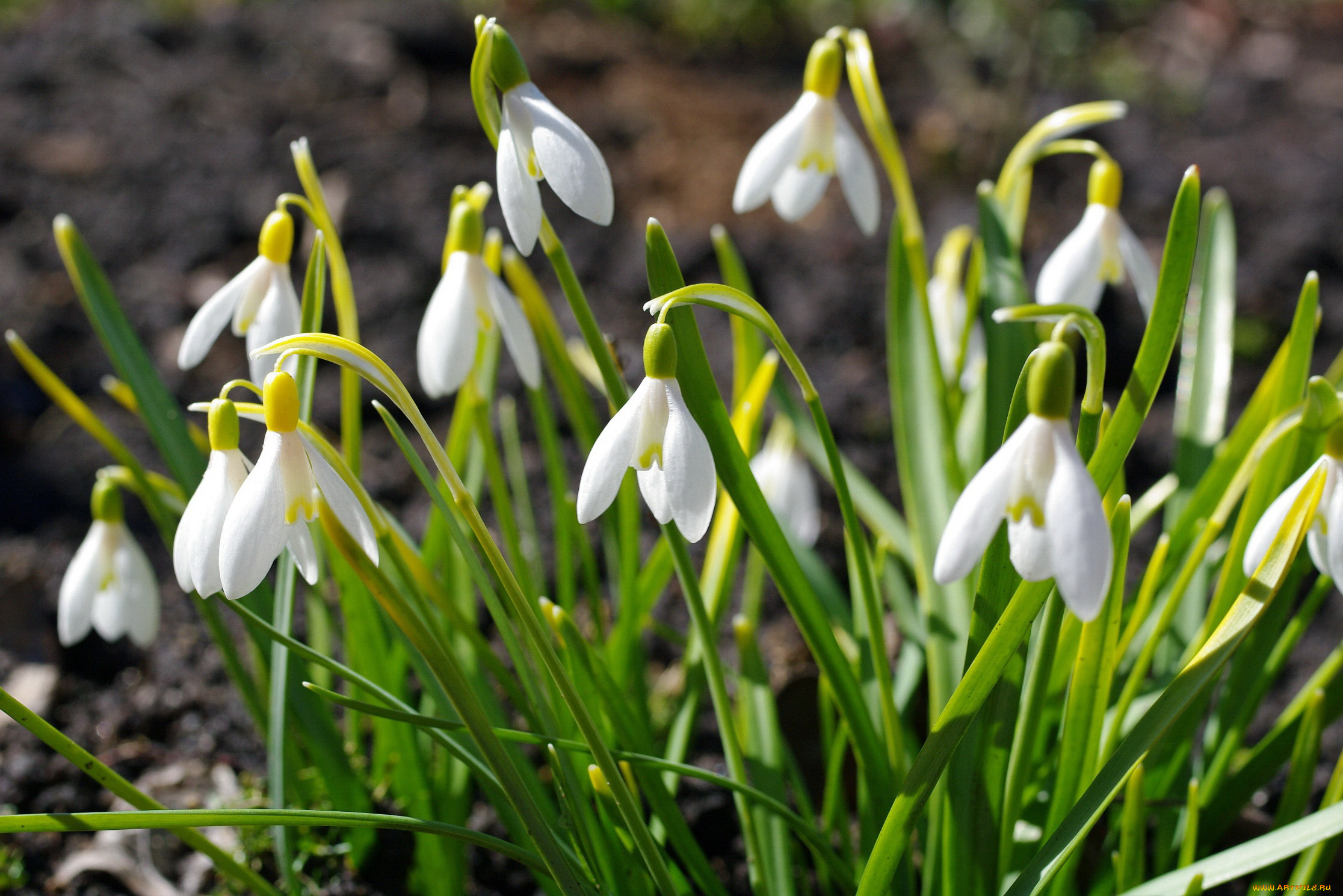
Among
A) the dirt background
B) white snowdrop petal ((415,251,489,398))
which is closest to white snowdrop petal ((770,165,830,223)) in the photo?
Answer: white snowdrop petal ((415,251,489,398))

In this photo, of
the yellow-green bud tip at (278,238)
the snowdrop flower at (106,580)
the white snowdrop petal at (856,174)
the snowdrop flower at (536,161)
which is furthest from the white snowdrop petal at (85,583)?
the white snowdrop petal at (856,174)

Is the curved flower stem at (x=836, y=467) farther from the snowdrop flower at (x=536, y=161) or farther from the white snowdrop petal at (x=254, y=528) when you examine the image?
the white snowdrop petal at (x=254, y=528)

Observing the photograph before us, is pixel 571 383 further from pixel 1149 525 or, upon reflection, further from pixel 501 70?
pixel 1149 525

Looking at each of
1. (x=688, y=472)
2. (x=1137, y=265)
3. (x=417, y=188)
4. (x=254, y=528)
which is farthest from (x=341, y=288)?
(x=417, y=188)

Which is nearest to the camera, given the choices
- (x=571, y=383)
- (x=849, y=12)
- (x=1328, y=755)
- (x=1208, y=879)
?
(x=1208, y=879)

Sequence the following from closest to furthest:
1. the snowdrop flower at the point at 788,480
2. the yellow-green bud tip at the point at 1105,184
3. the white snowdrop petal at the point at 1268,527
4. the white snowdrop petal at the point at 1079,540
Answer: the white snowdrop petal at the point at 1079,540
the white snowdrop petal at the point at 1268,527
the yellow-green bud tip at the point at 1105,184
the snowdrop flower at the point at 788,480

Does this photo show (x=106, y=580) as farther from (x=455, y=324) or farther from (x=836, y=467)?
(x=836, y=467)

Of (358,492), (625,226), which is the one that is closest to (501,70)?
(358,492)
